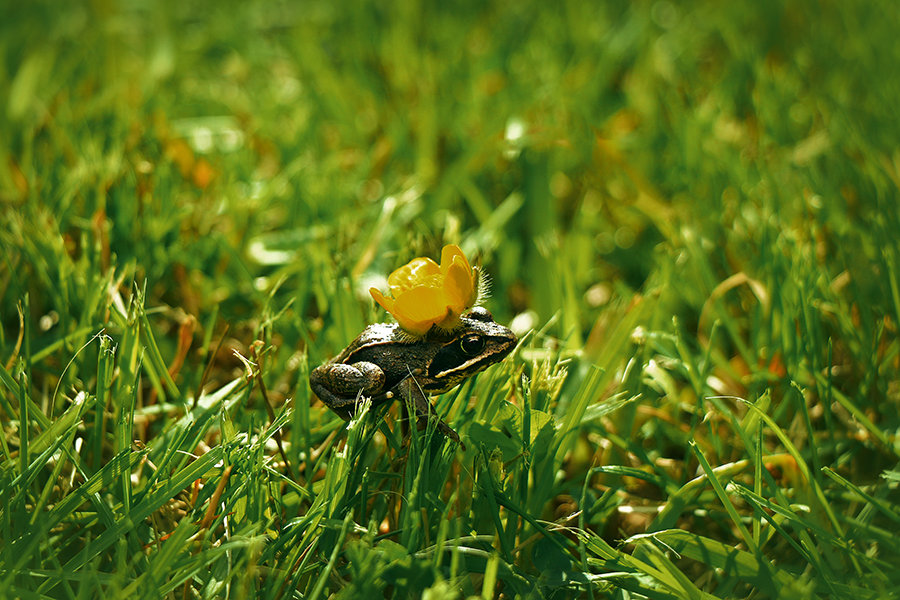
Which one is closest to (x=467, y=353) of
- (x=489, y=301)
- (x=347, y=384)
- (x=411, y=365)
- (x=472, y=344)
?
(x=472, y=344)

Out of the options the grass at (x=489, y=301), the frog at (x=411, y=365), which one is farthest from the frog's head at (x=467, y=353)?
the grass at (x=489, y=301)

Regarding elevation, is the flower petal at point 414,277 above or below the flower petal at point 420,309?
above

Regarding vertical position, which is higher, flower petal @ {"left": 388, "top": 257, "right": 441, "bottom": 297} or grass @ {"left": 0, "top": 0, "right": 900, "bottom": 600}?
flower petal @ {"left": 388, "top": 257, "right": 441, "bottom": 297}

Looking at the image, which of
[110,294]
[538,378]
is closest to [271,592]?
[538,378]

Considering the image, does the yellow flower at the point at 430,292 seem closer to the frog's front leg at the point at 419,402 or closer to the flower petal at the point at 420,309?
the flower petal at the point at 420,309

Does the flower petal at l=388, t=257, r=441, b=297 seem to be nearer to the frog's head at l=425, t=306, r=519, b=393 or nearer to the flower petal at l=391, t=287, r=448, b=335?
the flower petal at l=391, t=287, r=448, b=335

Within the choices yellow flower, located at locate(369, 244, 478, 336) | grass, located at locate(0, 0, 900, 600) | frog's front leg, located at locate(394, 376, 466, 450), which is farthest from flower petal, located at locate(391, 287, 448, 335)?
grass, located at locate(0, 0, 900, 600)
